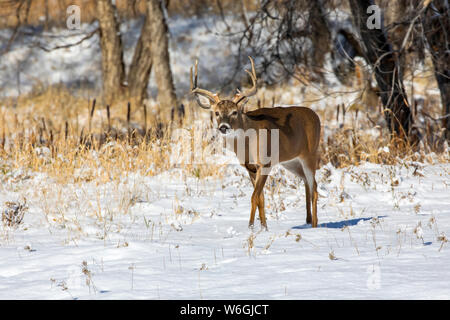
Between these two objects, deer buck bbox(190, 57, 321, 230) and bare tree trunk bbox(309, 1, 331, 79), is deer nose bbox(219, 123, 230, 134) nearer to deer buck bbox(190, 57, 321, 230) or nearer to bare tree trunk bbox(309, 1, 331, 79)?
deer buck bbox(190, 57, 321, 230)

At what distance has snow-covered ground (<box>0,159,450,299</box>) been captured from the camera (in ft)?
12.9

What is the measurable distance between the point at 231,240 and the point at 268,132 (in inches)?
58.3

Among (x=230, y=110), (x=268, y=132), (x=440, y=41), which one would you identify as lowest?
(x=268, y=132)

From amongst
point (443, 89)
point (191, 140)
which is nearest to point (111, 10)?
point (191, 140)

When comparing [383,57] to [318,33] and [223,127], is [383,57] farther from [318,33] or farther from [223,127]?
[318,33]

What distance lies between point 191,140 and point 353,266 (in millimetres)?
5667

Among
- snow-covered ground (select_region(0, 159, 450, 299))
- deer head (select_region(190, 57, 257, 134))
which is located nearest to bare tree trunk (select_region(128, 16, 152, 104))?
snow-covered ground (select_region(0, 159, 450, 299))

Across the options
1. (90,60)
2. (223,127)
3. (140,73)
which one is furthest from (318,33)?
(90,60)

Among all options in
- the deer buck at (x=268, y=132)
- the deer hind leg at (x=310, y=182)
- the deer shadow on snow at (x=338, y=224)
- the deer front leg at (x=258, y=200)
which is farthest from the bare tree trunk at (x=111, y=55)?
the deer shadow on snow at (x=338, y=224)

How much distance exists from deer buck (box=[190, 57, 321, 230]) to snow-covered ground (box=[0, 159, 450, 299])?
0.39m

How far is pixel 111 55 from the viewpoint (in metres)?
17.5

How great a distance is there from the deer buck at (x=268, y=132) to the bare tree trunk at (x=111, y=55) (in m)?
10.9

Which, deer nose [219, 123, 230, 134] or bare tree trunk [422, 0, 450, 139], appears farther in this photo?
bare tree trunk [422, 0, 450, 139]

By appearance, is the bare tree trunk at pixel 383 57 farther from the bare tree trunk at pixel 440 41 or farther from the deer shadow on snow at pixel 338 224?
the deer shadow on snow at pixel 338 224
